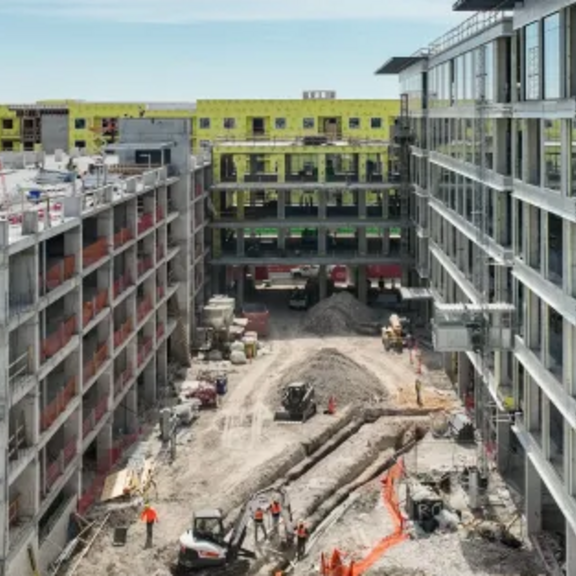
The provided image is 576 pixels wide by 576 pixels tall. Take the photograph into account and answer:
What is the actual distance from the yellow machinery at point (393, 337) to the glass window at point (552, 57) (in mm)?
30589

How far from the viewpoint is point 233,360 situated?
54531 mm

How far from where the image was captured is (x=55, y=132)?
322ft

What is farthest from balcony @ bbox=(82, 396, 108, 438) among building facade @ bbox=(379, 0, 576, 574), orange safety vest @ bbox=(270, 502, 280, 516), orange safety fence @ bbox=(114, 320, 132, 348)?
building facade @ bbox=(379, 0, 576, 574)

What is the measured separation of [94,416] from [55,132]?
221 ft

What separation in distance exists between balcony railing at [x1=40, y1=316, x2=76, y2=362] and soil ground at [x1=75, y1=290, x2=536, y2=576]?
6061 millimetres

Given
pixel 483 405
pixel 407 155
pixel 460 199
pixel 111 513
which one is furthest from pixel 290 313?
pixel 111 513

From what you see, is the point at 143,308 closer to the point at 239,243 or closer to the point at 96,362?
the point at 96,362

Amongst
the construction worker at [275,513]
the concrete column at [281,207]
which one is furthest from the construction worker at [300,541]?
the concrete column at [281,207]

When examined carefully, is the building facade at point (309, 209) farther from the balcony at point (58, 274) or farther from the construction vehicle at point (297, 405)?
the balcony at point (58, 274)

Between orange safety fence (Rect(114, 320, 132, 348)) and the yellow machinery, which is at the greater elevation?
orange safety fence (Rect(114, 320, 132, 348))

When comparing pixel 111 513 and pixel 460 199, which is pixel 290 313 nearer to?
pixel 460 199

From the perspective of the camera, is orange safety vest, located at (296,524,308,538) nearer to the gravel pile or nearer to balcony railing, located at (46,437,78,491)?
balcony railing, located at (46,437,78,491)

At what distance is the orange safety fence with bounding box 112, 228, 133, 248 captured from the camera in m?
39.7

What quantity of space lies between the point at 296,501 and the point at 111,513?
626 centimetres
